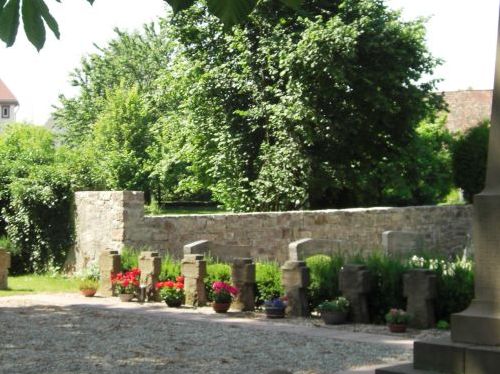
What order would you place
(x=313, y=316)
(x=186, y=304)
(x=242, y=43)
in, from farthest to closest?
1. (x=242, y=43)
2. (x=186, y=304)
3. (x=313, y=316)

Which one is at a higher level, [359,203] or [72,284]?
[359,203]

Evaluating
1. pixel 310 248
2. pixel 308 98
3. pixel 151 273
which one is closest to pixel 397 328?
pixel 310 248

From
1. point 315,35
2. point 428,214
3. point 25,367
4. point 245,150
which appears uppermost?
point 315,35

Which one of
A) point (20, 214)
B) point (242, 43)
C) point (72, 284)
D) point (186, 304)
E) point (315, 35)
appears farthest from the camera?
point (242, 43)

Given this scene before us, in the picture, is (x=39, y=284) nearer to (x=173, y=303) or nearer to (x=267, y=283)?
(x=173, y=303)

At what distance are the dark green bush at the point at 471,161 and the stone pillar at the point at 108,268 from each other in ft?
42.6

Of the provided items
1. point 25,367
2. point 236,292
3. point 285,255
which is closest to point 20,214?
point 285,255

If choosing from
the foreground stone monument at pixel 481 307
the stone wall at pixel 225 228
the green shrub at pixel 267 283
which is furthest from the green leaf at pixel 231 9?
the stone wall at pixel 225 228

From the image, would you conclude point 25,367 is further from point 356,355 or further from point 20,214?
point 20,214

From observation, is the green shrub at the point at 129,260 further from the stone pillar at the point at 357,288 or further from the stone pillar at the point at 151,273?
the stone pillar at the point at 357,288

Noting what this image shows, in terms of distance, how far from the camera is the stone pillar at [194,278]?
41.6 feet

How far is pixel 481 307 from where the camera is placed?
5.86 metres

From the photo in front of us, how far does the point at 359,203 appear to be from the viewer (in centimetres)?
2352

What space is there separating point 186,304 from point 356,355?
16.9 ft
